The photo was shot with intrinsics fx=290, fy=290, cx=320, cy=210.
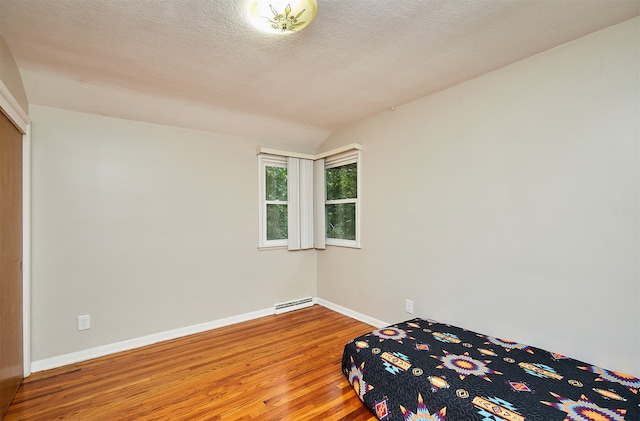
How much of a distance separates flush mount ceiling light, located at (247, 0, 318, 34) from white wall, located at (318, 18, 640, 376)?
1576mm

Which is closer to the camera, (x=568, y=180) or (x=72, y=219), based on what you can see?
(x=568, y=180)

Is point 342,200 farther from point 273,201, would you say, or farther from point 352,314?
point 352,314

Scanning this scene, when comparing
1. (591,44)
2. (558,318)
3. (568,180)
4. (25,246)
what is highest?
(591,44)

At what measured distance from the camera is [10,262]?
2.01 m

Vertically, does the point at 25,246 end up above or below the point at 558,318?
above

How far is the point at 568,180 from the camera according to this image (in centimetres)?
191

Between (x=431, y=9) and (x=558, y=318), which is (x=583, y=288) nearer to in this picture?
(x=558, y=318)

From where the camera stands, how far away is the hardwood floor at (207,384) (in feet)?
6.11

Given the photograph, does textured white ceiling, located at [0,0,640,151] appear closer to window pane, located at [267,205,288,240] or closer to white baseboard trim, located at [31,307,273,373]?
window pane, located at [267,205,288,240]

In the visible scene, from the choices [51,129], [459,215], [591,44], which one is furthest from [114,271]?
[591,44]

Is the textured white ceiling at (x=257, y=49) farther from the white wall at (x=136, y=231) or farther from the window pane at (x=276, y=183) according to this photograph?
the window pane at (x=276, y=183)

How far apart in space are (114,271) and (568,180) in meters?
3.77

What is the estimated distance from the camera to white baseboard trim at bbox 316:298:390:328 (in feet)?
10.6

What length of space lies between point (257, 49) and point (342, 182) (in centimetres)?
210
